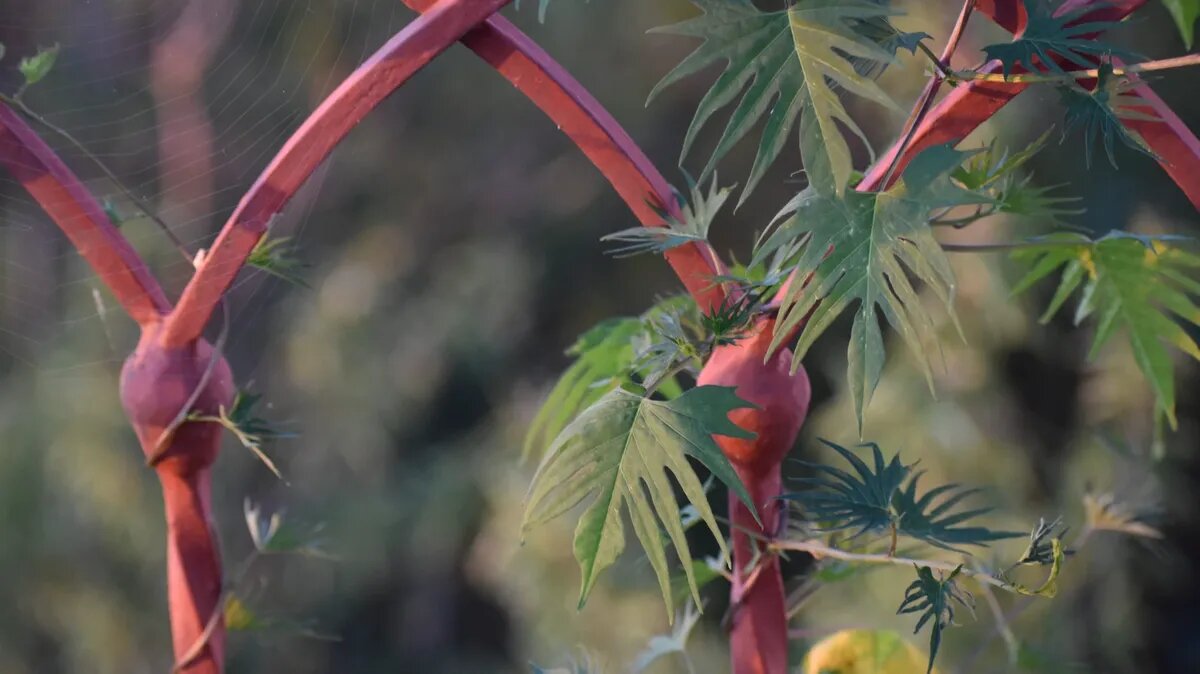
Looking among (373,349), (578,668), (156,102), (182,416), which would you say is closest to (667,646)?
(578,668)

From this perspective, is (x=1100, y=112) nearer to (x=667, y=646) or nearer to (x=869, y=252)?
(x=869, y=252)

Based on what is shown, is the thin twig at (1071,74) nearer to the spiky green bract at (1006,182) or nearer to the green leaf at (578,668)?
the spiky green bract at (1006,182)

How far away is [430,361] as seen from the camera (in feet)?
4.35

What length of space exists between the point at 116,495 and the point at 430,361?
1.30ft

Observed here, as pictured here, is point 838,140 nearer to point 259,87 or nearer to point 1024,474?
point 1024,474

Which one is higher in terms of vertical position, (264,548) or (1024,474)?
(264,548)

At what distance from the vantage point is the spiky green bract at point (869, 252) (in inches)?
7.9

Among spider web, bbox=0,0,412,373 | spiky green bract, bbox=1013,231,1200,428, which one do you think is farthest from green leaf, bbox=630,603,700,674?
spider web, bbox=0,0,412,373

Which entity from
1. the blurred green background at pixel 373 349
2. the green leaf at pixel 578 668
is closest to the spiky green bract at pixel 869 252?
the green leaf at pixel 578 668

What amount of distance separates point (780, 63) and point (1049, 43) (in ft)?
0.19

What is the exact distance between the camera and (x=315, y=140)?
0.84 ft

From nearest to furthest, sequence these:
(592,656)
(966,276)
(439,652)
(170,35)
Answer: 1. (592,656)
2. (966,276)
3. (170,35)
4. (439,652)

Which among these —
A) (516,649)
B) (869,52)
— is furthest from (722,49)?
(516,649)

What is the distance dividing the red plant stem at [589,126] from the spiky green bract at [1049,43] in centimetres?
8
